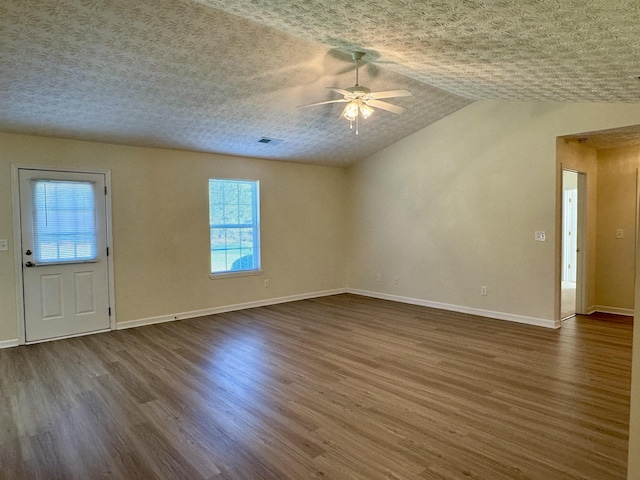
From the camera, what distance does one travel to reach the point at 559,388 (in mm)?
3182

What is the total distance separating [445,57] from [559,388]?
2786mm

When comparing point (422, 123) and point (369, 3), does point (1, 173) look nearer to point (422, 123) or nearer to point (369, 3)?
point (369, 3)

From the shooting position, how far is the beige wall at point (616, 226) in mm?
5547

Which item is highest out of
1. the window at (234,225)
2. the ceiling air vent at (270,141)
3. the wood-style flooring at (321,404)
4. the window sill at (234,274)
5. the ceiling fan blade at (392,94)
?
the ceiling air vent at (270,141)

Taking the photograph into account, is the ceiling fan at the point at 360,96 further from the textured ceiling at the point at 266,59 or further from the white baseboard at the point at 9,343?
the white baseboard at the point at 9,343

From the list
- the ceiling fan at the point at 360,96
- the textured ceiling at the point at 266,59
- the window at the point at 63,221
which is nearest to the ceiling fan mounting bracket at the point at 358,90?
the ceiling fan at the point at 360,96

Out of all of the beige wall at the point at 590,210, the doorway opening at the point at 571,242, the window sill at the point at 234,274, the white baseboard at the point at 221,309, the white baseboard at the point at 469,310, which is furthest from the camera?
the window sill at the point at 234,274

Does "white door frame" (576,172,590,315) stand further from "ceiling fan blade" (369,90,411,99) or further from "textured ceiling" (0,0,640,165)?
"ceiling fan blade" (369,90,411,99)

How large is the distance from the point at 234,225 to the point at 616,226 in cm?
568

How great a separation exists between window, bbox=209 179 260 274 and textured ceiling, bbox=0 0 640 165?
3.44 ft

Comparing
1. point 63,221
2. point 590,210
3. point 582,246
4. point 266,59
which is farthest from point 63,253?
point 590,210

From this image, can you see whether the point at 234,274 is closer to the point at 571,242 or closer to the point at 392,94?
the point at 392,94

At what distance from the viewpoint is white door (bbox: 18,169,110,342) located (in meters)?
4.58

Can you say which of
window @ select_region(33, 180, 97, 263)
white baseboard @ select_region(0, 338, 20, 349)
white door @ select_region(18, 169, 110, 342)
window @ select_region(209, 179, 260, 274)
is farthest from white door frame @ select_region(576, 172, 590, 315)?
white baseboard @ select_region(0, 338, 20, 349)
